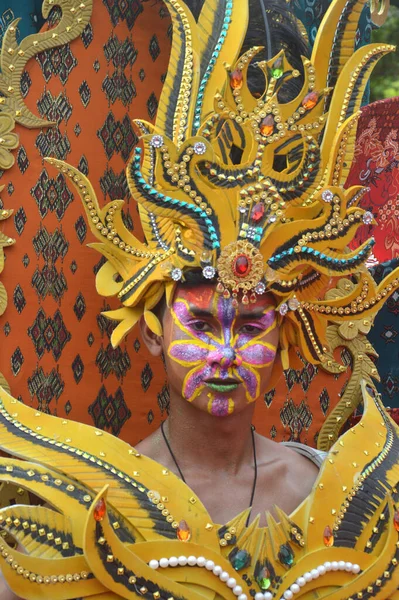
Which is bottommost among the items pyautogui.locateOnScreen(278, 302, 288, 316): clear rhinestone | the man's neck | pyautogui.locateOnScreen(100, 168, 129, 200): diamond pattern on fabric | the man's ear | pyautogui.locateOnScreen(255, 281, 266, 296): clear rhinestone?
the man's neck

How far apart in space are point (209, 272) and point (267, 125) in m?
0.46

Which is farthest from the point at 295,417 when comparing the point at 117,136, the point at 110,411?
the point at 117,136

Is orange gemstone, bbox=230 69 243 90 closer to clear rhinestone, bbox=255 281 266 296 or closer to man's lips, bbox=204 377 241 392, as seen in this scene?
clear rhinestone, bbox=255 281 266 296

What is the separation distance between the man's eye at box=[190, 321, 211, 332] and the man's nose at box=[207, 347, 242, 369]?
86mm

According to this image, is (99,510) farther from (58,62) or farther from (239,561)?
(58,62)

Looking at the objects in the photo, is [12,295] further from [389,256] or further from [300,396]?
[389,256]

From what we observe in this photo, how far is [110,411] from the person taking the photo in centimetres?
353

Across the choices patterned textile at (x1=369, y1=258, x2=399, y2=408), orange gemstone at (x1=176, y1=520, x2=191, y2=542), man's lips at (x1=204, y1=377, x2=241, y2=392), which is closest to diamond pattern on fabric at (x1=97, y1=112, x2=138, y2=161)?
man's lips at (x1=204, y1=377, x2=241, y2=392)

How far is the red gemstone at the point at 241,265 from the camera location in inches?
117

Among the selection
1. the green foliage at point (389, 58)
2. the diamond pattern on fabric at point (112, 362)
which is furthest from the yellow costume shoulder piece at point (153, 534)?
the green foliage at point (389, 58)

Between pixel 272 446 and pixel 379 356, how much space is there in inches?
41.2

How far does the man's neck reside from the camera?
10.1 ft

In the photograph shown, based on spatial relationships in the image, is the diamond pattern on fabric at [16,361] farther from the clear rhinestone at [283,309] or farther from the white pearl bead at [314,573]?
the white pearl bead at [314,573]

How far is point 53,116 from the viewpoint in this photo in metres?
3.45
